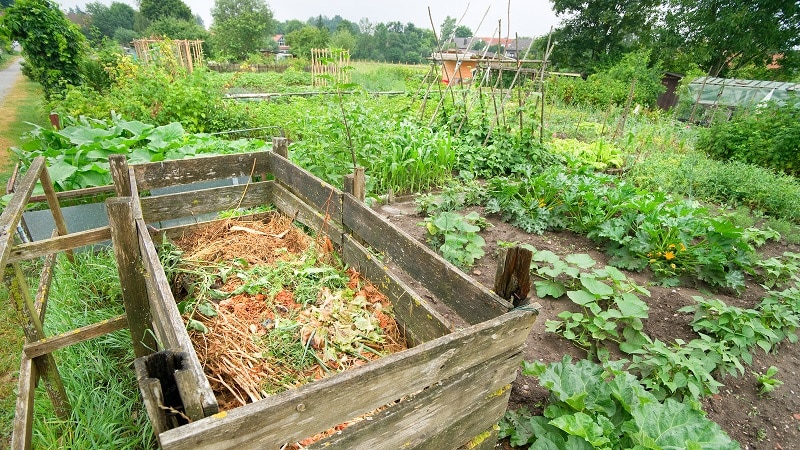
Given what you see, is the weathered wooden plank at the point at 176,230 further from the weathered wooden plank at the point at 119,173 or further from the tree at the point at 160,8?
the tree at the point at 160,8

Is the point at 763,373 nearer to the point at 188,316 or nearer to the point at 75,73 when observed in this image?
the point at 188,316

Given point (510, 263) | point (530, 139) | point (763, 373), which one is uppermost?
point (510, 263)

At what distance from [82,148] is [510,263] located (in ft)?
14.7

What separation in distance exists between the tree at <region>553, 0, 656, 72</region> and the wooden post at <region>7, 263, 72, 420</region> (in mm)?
29652

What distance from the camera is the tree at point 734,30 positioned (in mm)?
22672

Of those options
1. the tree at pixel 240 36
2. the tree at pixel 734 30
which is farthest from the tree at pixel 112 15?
the tree at pixel 734 30

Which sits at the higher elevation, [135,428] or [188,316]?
[188,316]

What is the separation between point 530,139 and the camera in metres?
6.98

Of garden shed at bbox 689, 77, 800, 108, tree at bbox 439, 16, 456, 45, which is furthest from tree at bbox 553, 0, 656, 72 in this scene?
tree at bbox 439, 16, 456, 45

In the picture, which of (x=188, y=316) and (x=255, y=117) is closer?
(x=188, y=316)

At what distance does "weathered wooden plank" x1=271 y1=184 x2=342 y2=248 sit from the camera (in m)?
2.81

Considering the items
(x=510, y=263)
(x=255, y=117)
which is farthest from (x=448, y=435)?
(x=255, y=117)

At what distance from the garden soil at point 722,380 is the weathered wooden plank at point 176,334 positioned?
2058mm

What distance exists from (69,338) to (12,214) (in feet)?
2.63
